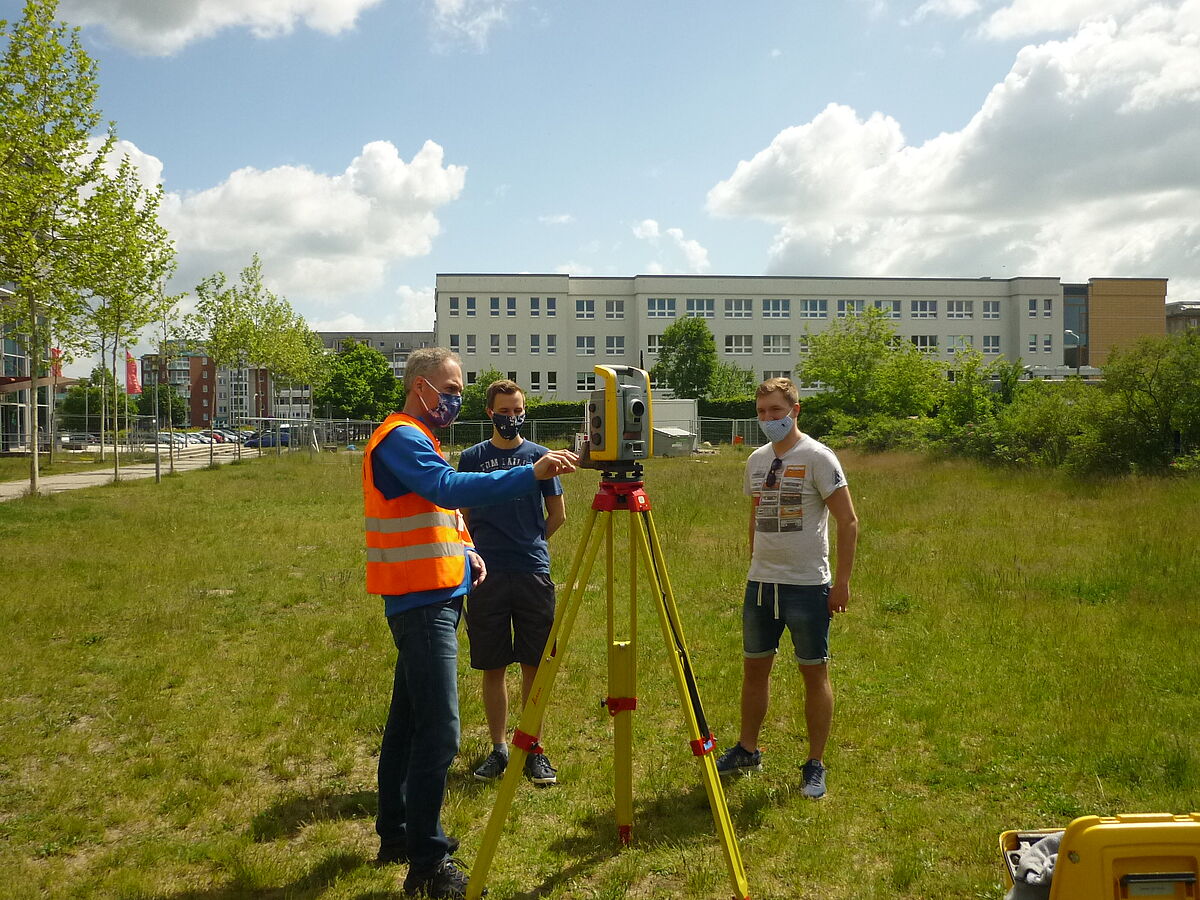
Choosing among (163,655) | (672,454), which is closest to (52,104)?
(163,655)

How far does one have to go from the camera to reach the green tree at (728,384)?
66500 millimetres

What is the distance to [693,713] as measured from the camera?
327cm

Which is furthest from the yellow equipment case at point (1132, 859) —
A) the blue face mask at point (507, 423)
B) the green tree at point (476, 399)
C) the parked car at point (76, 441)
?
the green tree at point (476, 399)

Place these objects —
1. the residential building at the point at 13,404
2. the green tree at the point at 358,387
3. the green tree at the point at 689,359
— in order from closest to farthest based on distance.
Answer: the residential building at the point at 13,404
the green tree at the point at 358,387
the green tree at the point at 689,359

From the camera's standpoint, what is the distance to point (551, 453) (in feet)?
9.89

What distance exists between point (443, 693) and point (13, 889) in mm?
1952

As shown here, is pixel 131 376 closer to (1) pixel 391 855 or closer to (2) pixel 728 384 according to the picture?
(1) pixel 391 855

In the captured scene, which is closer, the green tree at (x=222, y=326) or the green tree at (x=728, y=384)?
the green tree at (x=222, y=326)

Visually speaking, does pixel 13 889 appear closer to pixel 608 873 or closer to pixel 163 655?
pixel 608 873

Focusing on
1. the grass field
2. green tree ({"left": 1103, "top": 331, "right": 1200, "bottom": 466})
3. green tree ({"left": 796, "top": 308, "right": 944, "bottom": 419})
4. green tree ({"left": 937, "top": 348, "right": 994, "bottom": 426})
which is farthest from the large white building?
the grass field

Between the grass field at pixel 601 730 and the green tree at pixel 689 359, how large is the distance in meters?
55.0

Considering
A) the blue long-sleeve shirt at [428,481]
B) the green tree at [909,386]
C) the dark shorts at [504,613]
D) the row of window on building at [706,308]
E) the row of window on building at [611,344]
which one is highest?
the row of window on building at [706,308]

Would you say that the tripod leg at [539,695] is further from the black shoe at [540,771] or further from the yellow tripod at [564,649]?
the black shoe at [540,771]

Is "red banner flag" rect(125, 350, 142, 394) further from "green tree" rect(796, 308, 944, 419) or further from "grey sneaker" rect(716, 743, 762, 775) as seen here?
"green tree" rect(796, 308, 944, 419)
